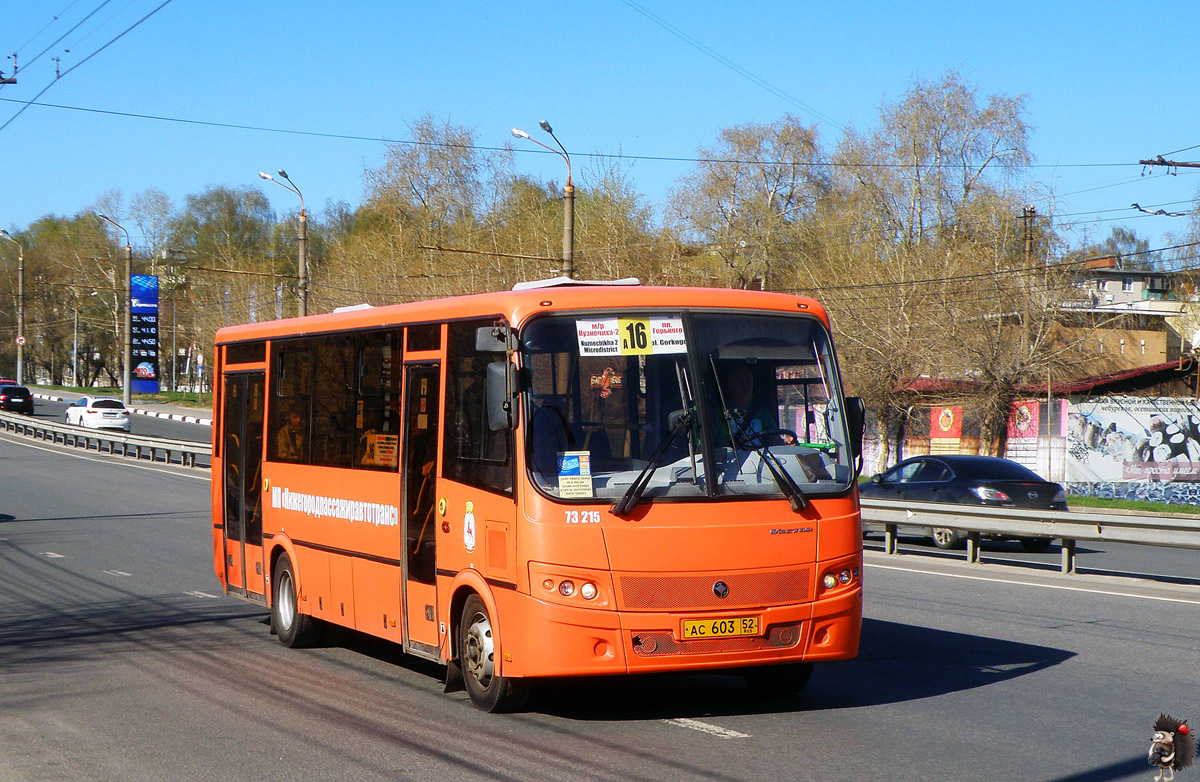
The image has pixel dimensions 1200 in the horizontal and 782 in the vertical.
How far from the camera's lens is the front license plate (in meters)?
7.20

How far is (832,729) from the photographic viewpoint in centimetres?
716

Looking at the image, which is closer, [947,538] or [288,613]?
[288,613]

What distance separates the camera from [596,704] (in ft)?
26.1

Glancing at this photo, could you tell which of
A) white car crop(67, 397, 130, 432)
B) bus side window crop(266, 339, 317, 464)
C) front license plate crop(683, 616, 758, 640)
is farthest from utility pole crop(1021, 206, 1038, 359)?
front license plate crop(683, 616, 758, 640)

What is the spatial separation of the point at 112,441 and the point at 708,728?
39474 millimetres

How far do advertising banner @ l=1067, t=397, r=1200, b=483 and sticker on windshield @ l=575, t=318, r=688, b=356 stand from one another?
102 feet

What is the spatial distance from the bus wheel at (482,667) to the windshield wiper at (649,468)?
110 centimetres

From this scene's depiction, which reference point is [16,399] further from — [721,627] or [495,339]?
[721,627]

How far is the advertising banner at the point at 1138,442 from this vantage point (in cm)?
3581

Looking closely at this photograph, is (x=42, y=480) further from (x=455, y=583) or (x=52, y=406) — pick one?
(x=52, y=406)

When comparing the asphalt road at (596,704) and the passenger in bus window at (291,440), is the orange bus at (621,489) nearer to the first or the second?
the asphalt road at (596,704)

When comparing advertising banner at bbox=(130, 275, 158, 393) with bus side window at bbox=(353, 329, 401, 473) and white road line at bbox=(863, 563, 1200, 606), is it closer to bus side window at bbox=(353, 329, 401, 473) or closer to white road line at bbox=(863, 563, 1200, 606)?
white road line at bbox=(863, 563, 1200, 606)

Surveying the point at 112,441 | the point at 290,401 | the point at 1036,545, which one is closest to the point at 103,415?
the point at 112,441

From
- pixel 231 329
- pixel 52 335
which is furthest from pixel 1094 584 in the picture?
pixel 52 335
